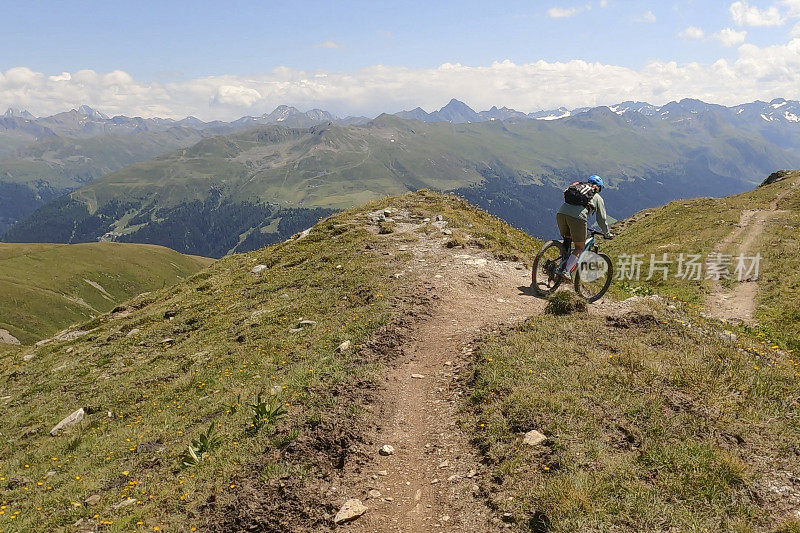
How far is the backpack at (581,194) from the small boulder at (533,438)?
32.3 ft

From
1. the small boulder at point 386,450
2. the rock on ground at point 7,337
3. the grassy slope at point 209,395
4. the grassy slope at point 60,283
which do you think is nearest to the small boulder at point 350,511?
the grassy slope at point 209,395

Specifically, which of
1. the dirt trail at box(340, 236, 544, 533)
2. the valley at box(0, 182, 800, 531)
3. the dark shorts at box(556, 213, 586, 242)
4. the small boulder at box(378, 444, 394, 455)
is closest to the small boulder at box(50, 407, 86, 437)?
the valley at box(0, 182, 800, 531)

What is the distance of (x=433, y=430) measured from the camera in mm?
9875

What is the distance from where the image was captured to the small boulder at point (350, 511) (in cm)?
Answer: 753

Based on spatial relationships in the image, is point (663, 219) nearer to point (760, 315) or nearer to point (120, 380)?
point (760, 315)

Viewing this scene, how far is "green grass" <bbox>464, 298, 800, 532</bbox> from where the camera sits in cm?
652

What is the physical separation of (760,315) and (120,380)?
32588 mm

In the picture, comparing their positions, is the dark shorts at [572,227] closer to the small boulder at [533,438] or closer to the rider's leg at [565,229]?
the rider's leg at [565,229]

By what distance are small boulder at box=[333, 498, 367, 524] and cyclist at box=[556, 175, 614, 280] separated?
12114mm

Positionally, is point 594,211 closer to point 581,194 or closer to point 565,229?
point 581,194

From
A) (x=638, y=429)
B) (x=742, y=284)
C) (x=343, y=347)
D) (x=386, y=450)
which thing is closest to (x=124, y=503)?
(x=386, y=450)

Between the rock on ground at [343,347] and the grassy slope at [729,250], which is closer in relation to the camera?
the rock on ground at [343,347]

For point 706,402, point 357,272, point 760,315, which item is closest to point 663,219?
point 760,315

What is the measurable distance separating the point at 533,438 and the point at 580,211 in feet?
32.5
